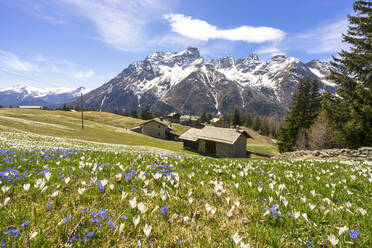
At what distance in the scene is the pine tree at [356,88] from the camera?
79.2 feet

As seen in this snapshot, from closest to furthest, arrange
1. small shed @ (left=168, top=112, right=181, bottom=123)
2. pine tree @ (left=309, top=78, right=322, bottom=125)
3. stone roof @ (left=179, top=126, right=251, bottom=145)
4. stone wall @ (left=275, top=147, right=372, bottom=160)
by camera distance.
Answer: stone wall @ (left=275, top=147, right=372, bottom=160) → stone roof @ (left=179, top=126, right=251, bottom=145) → pine tree @ (left=309, top=78, right=322, bottom=125) → small shed @ (left=168, top=112, right=181, bottom=123)

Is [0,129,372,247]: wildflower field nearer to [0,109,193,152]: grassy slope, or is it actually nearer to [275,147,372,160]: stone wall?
[275,147,372,160]: stone wall

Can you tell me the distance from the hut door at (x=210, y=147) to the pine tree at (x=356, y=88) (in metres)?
27.2

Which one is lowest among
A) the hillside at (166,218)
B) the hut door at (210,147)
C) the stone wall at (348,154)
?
the hut door at (210,147)

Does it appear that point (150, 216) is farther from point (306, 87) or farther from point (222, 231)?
point (306, 87)

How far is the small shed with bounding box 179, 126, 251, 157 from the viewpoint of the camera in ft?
157

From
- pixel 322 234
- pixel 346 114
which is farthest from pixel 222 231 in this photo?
pixel 346 114

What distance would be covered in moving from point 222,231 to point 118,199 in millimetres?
1997

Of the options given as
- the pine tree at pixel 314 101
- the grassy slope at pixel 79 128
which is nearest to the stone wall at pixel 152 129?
the grassy slope at pixel 79 128

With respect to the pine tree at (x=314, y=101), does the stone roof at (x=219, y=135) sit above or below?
below

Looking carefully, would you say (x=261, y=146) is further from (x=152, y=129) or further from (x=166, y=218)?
(x=166, y=218)

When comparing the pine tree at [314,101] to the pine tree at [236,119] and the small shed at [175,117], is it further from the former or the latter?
the small shed at [175,117]

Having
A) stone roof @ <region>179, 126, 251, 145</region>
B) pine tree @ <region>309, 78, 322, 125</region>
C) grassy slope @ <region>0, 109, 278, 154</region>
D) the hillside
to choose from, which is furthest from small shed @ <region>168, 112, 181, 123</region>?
the hillside

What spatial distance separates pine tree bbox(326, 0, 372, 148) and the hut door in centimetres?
2717
